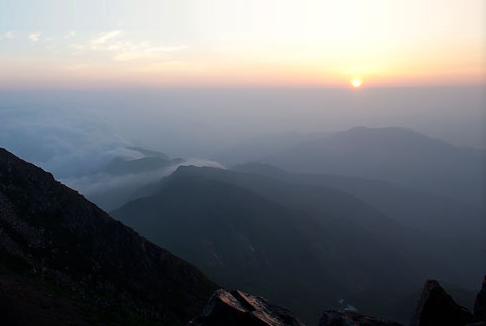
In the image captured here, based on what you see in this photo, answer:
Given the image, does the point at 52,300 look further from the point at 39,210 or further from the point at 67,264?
the point at 39,210

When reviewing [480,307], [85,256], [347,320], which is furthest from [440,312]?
[85,256]

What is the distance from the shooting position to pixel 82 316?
3738 cm

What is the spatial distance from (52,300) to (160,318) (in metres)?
26.3

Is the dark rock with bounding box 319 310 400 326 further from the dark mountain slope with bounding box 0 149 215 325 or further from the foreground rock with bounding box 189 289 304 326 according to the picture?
the dark mountain slope with bounding box 0 149 215 325

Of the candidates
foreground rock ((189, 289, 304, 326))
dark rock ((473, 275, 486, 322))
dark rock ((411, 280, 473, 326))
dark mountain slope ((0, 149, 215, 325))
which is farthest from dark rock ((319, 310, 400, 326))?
dark mountain slope ((0, 149, 215, 325))

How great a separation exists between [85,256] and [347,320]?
5740 centimetres

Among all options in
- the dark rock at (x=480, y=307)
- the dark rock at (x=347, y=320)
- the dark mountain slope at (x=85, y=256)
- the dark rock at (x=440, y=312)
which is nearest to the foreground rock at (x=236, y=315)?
the dark rock at (x=347, y=320)

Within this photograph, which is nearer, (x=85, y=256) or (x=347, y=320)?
(x=347, y=320)

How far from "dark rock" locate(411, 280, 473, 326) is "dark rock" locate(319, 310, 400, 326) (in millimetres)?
2297

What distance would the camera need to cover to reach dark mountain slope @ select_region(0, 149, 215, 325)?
2041 inches

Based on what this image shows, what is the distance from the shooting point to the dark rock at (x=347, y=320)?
22797 millimetres

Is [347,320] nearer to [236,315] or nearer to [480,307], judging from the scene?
[236,315]

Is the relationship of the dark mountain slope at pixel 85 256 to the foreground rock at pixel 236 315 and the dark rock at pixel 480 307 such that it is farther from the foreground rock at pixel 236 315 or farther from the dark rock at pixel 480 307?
the dark rock at pixel 480 307

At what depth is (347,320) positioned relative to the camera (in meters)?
23.2
